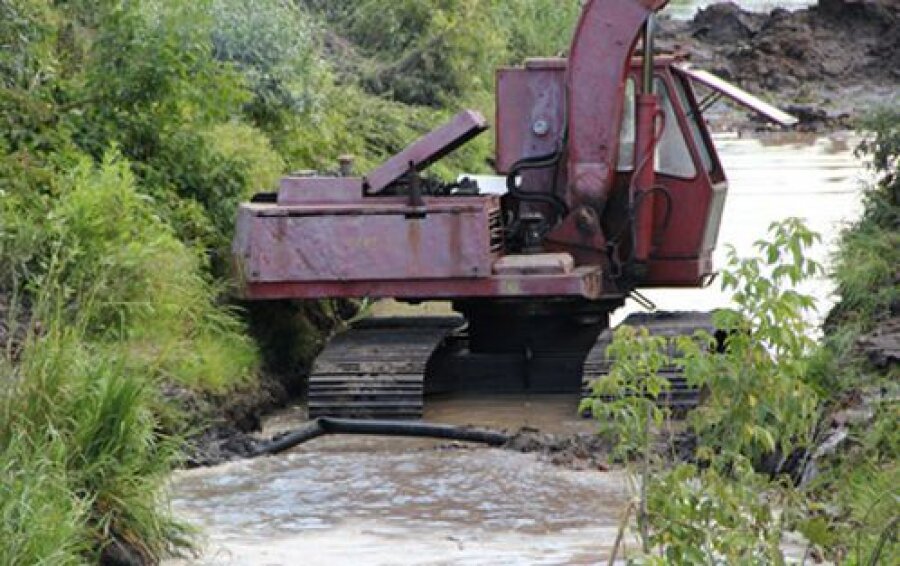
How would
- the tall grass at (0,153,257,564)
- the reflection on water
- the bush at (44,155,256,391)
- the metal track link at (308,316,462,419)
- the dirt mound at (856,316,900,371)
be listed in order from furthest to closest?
the reflection on water → the metal track link at (308,316,462,419) → the bush at (44,155,256,391) → the dirt mound at (856,316,900,371) → the tall grass at (0,153,257,564)

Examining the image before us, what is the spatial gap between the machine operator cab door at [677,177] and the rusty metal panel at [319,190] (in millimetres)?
1941

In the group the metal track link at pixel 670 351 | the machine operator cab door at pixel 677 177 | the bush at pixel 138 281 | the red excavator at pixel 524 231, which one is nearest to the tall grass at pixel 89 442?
the bush at pixel 138 281

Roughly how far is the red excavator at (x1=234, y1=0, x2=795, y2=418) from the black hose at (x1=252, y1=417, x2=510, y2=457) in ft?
1.10

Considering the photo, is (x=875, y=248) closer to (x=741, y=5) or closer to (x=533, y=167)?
(x=533, y=167)

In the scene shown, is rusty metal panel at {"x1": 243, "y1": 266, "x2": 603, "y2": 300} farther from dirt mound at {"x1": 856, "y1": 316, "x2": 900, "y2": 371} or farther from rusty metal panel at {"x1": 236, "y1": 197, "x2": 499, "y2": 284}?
dirt mound at {"x1": 856, "y1": 316, "x2": 900, "y2": 371}

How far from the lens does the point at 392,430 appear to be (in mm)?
14031

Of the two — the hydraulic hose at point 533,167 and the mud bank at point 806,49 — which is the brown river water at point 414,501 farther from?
the mud bank at point 806,49

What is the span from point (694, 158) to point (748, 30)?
4004cm

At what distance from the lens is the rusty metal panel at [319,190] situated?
599 inches

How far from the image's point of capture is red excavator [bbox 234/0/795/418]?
14891 mm

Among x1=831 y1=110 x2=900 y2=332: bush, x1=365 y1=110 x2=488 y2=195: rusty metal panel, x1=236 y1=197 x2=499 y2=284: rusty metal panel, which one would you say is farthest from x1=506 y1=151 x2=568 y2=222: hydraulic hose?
x1=831 y1=110 x2=900 y2=332: bush

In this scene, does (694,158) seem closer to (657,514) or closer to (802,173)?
(657,514)

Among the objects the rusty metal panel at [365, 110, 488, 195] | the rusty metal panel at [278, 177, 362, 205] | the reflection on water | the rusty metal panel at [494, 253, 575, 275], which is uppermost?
the reflection on water

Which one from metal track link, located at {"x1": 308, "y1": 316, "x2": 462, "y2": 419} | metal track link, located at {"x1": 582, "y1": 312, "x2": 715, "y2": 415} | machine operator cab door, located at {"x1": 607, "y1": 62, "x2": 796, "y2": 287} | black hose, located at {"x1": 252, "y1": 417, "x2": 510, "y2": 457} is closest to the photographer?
black hose, located at {"x1": 252, "y1": 417, "x2": 510, "y2": 457}
